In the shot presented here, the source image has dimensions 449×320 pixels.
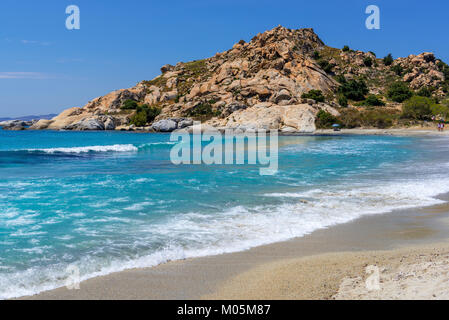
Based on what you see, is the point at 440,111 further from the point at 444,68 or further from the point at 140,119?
the point at 140,119

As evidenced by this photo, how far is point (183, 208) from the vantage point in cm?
1030

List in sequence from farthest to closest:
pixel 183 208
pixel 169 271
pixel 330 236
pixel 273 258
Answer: pixel 183 208 < pixel 330 236 < pixel 273 258 < pixel 169 271

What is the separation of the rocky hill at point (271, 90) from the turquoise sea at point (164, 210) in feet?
165

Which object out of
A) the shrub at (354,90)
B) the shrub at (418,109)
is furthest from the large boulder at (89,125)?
the shrub at (418,109)

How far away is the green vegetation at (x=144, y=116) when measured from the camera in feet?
284

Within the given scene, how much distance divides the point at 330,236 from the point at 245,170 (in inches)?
442

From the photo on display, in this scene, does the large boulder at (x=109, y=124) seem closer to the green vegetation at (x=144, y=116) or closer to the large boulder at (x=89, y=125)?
the large boulder at (x=89, y=125)

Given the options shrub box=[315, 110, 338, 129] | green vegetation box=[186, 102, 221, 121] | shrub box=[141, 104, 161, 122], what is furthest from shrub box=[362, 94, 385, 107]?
shrub box=[141, 104, 161, 122]

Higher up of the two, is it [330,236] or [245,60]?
[245,60]

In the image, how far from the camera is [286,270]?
18.2 ft

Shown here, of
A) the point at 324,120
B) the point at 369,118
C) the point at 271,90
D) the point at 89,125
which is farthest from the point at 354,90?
the point at 89,125

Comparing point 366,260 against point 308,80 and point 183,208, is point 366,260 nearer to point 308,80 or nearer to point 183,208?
point 183,208

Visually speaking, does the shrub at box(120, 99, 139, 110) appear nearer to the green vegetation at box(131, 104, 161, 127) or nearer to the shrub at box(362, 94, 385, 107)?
the green vegetation at box(131, 104, 161, 127)

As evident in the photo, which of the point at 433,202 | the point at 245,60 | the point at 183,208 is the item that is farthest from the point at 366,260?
the point at 245,60
